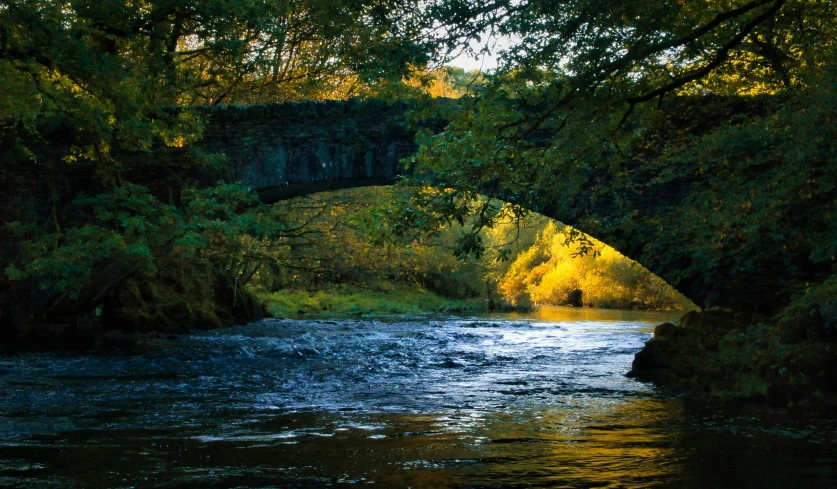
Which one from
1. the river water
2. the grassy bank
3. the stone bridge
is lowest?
the river water

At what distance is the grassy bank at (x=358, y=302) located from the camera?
23672 mm

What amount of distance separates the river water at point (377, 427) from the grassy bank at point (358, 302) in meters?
12.6

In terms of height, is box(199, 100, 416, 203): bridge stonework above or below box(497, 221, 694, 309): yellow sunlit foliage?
above

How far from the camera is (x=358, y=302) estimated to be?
25000 millimetres

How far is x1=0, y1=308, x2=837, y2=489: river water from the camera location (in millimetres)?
4504

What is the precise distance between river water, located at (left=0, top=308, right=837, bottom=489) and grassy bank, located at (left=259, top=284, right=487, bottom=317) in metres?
12.6

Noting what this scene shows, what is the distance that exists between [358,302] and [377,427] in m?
19.1

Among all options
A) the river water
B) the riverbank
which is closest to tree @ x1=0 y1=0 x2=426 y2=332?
the river water

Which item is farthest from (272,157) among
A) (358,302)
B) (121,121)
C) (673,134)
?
(358,302)

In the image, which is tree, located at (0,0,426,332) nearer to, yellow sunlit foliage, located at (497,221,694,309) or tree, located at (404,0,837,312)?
tree, located at (404,0,837,312)

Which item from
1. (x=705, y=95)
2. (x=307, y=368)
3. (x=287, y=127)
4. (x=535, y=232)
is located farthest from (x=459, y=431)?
(x=535, y=232)

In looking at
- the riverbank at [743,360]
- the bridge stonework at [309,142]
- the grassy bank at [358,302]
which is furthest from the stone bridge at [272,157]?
the grassy bank at [358,302]

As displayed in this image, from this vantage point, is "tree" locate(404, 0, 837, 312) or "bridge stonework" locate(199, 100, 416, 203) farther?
"bridge stonework" locate(199, 100, 416, 203)

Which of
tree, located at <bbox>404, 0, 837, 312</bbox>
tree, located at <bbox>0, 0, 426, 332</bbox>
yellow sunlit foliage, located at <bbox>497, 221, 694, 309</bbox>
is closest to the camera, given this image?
tree, located at <bbox>404, 0, 837, 312</bbox>
